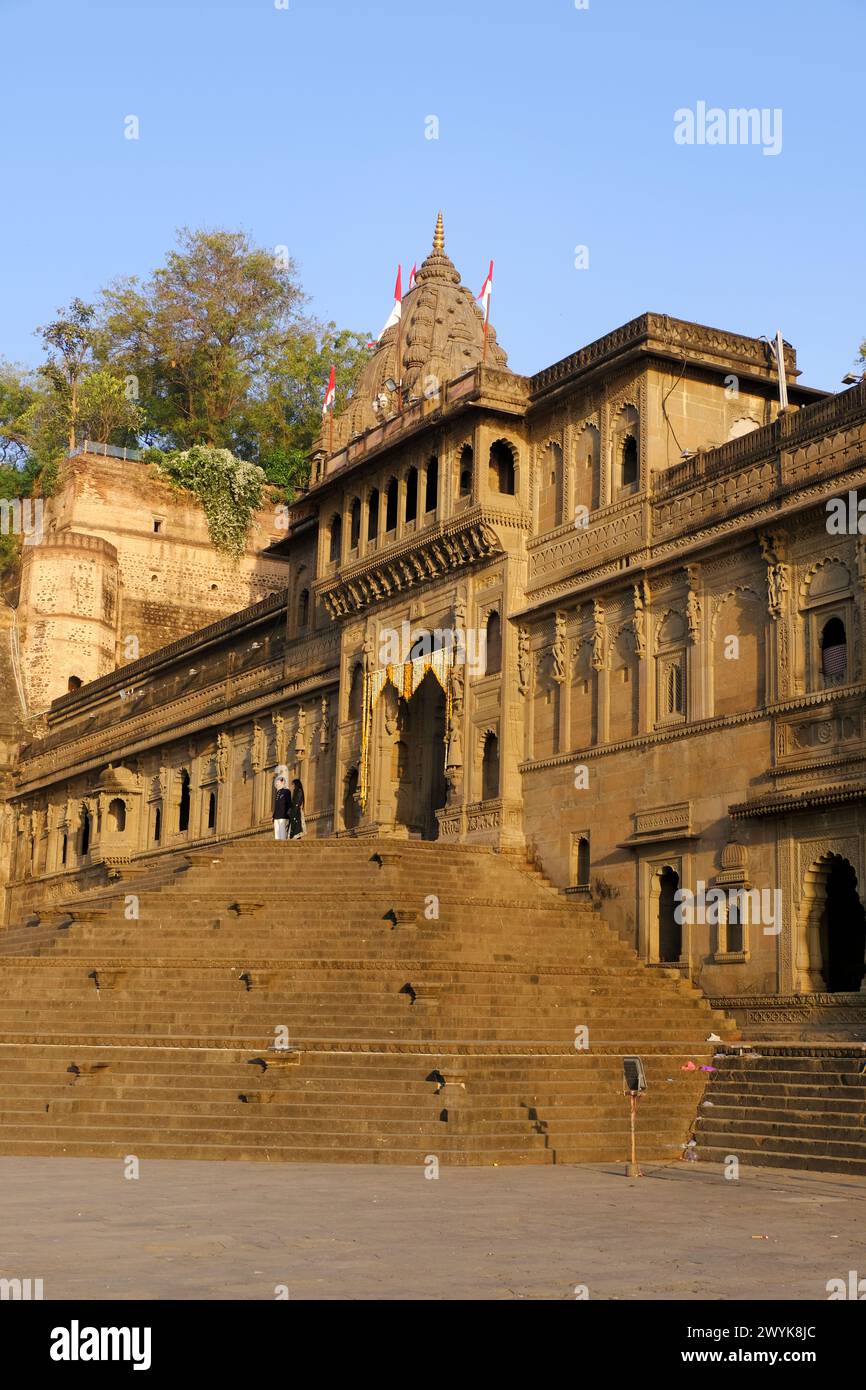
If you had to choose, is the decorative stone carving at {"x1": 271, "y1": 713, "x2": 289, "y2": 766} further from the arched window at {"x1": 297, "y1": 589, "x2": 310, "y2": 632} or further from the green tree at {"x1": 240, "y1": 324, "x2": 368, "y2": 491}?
the green tree at {"x1": 240, "y1": 324, "x2": 368, "y2": 491}

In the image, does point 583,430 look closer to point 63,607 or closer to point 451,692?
point 451,692

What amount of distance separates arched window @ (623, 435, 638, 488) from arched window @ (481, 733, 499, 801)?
5.24 m

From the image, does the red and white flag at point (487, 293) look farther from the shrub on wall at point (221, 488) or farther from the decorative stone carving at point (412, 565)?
the shrub on wall at point (221, 488)

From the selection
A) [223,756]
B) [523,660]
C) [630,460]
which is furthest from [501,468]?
[223,756]

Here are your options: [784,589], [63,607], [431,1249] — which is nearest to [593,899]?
[784,589]

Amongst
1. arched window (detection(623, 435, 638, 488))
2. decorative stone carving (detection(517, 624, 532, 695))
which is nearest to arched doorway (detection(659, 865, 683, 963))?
decorative stone carving (detection(517, 624, 532, 695))

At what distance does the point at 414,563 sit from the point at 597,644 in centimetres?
593

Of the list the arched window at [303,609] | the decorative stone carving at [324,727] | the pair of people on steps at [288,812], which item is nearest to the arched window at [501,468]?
the pair of people on steps at [288,812]

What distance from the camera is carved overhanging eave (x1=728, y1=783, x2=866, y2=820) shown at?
73.5ft

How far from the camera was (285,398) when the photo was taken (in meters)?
66.6

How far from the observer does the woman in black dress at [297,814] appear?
3597 cm

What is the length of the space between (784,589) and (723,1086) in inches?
288

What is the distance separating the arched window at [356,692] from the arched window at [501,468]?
5620mm

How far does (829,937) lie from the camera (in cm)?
2358
